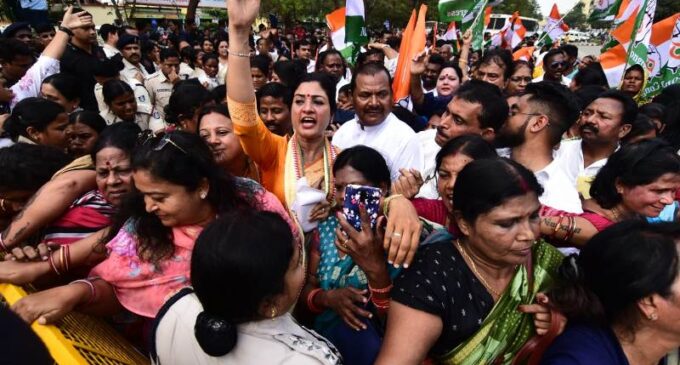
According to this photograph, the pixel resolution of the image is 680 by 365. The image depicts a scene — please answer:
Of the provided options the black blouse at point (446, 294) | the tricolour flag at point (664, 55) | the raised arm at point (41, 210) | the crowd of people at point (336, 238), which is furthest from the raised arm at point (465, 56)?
the raised arm at point (41, 210)

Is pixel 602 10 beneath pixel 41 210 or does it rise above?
above

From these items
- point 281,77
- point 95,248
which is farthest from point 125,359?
point 281,77

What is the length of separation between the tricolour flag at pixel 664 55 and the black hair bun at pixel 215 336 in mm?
5768

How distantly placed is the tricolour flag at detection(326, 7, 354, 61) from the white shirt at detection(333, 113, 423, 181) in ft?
8.02

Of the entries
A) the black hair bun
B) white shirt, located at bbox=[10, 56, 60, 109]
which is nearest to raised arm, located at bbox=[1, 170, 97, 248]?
the black hair bun

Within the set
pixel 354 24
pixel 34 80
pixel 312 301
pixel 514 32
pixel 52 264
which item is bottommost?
pixel 312 301

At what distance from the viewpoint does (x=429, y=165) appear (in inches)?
112

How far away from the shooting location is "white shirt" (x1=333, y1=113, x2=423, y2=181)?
2.68 m

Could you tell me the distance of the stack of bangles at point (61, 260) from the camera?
164 centimetres

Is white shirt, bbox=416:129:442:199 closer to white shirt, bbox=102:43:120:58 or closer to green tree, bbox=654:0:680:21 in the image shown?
white shirt, bbox=102:43:120:58

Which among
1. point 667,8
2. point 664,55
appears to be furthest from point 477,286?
point 667,8

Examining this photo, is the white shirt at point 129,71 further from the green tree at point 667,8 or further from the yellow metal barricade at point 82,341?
the green tree at point 667,8

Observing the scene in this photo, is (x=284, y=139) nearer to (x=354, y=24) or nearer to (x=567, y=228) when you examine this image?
(x=567, y=228)

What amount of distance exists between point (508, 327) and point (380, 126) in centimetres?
169
